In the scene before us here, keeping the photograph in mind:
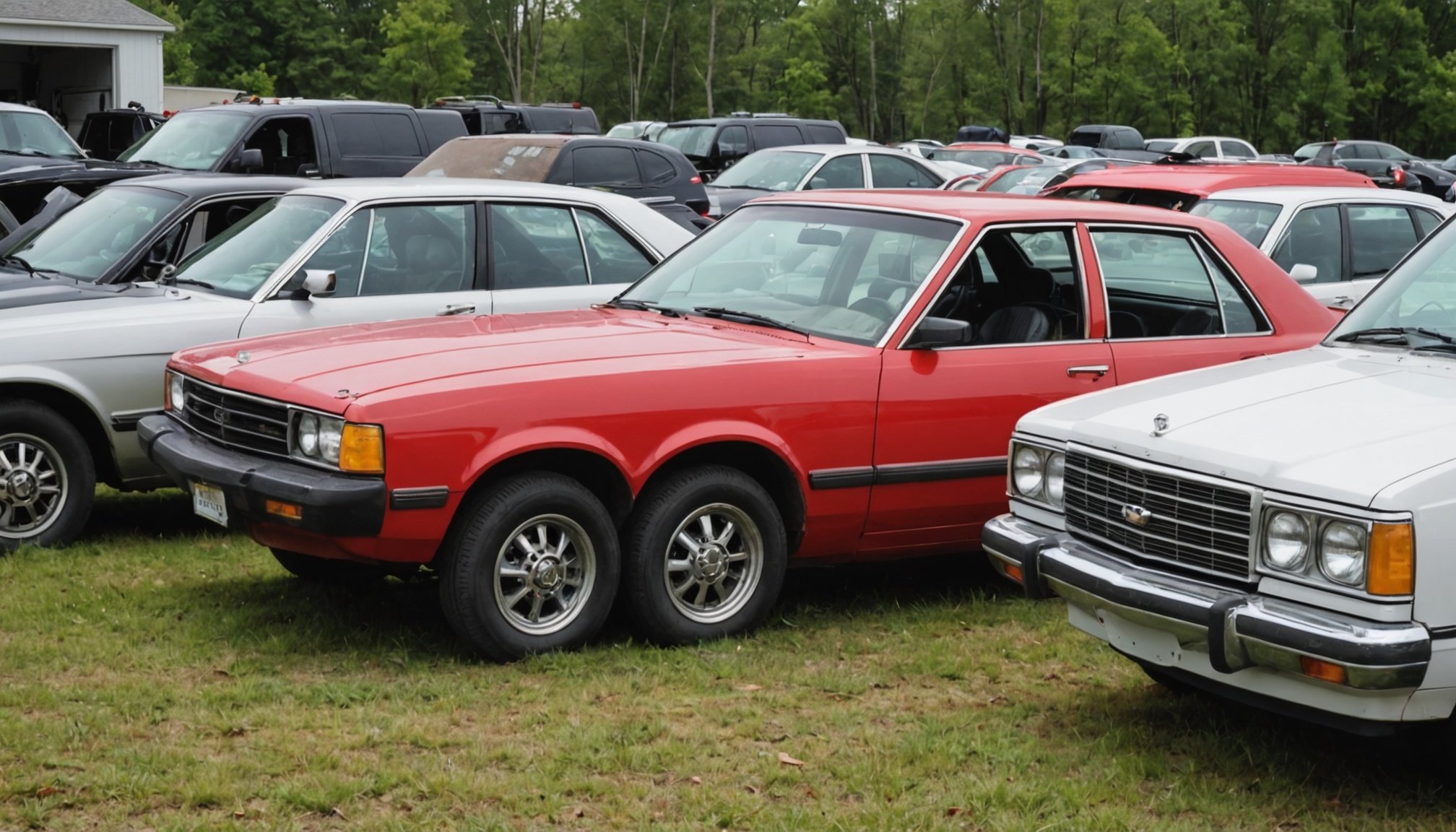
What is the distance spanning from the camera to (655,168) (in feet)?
52.7

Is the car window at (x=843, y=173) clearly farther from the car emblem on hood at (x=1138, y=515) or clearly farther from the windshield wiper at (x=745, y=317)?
the car emblem on hood at (x=1138, y=515)

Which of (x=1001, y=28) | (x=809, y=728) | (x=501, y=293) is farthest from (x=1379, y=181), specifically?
(x=1001, y=28)

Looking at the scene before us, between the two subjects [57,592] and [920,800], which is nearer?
[920,800]

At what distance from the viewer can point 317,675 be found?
18.6ft

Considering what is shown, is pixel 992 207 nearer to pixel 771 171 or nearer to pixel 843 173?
pixel 843 173

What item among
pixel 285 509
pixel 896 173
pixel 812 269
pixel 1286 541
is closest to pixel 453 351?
pixel 285 509

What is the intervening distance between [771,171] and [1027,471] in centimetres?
1490

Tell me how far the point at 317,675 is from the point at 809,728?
5.67 ft

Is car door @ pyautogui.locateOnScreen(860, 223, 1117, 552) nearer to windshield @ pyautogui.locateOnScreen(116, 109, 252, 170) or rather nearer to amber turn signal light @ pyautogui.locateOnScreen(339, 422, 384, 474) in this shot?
amber turn signal light @ pyautogui.locateOnScreen(339, 422, 384, 474)

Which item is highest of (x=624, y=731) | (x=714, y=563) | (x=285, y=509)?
(x=285, y=509)

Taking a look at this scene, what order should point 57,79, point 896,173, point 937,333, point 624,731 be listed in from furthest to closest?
point 57,79
point 896,173
point 937,333
point 624,731

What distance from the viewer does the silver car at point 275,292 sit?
726 centimetres

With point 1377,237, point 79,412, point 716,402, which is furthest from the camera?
point 1377,237

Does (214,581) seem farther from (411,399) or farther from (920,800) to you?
(920,800)
